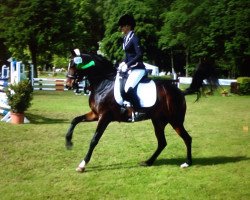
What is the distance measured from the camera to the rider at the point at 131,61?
28.2 feet

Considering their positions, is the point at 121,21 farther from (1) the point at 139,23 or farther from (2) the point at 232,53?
(1) the point at 139,23

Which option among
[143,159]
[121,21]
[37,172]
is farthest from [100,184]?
[121,21]

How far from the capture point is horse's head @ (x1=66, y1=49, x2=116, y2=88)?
8594mm

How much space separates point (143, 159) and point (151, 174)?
1367mm

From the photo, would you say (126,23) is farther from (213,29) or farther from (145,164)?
(213,29)

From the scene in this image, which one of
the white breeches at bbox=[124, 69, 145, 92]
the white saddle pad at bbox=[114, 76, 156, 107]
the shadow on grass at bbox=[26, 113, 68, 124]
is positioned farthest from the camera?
the shadow on grass at bbox=[26, 113, 68, 124]

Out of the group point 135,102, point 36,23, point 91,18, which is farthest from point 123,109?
point 91,18

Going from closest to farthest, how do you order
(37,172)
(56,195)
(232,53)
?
(56,195) → (37,172) → (232,53)

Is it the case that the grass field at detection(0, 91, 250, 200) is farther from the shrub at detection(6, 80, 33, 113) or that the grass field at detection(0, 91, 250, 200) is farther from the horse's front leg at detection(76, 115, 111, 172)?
the shrub at detection(6, 80, 33, 113)

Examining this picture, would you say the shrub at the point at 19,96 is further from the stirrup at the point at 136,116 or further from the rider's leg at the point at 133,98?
the rider's leg at the point at 133,98

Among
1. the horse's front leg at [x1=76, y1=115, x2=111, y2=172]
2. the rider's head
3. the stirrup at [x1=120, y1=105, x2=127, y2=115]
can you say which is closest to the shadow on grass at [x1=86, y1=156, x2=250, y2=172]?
the horse's front leg at [x1=76, y1=115, x2=111, y2=172]

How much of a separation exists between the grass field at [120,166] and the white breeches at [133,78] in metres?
1.82

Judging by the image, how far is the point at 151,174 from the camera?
8.12m

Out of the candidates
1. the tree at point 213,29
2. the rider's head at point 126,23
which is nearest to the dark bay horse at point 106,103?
the rider's head at point 126,23
